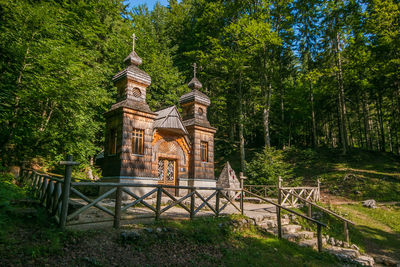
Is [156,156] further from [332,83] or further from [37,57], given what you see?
[332,83]

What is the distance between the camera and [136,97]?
43.1 feet

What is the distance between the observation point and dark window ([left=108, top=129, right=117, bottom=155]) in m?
12.5

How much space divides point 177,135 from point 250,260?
30.1 feet

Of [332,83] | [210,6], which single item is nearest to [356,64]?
[332,83]

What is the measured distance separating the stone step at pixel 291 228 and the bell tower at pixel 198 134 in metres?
6.21

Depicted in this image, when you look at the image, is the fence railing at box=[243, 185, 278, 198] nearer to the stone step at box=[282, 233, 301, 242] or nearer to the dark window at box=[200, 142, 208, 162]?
the dark window at box=[200, 142, 208, 162]

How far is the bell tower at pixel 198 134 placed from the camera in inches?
587

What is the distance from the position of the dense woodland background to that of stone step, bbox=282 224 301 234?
24.6ft

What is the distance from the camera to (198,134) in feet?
50.5

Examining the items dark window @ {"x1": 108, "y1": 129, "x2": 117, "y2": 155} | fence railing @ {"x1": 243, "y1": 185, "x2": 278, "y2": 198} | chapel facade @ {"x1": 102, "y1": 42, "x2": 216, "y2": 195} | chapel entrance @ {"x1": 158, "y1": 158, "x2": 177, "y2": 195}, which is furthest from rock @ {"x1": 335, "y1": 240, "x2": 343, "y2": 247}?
dark window @ {"x1": 108, "y1": 129, "x2": 117, "y2": 155}

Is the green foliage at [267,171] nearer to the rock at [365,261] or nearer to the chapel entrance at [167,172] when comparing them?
the chapel entrance at [167,172]

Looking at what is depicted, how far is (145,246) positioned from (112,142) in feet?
27.1

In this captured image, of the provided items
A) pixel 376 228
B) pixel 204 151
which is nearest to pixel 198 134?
pixel 204 151

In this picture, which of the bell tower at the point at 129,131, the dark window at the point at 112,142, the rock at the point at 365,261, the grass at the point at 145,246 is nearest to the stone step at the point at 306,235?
the grass at the point at 145,246
